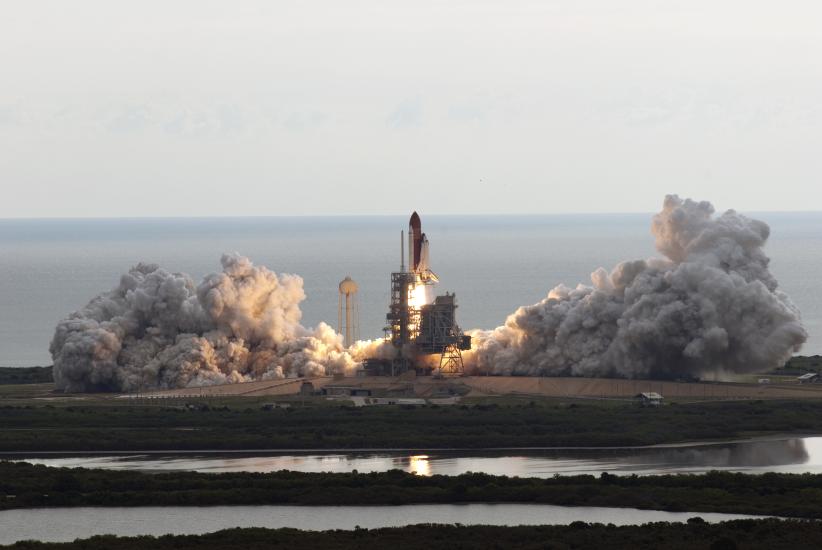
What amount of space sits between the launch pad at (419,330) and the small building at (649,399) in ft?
44.5

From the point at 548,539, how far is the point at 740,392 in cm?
4198

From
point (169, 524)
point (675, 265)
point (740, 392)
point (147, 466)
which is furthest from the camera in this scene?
point (675, 265)

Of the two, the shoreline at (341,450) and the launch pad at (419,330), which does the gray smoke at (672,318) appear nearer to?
the launch pad at (419,330)

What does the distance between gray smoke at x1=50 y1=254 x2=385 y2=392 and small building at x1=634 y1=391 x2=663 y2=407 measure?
17.8 metres

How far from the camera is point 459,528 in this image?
213 ft

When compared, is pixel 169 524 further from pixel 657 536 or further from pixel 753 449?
pixel 753 449

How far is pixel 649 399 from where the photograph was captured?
325ft

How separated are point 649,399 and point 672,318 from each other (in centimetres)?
750

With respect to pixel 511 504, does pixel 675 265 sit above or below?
above

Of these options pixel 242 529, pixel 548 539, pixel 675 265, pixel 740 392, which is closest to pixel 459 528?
pixel 548 539

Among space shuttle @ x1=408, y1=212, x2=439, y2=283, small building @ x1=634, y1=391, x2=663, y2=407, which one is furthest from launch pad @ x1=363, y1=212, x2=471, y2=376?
small building @ x1=634, y1=391, x2=663, y2=407

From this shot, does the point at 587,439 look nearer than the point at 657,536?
No

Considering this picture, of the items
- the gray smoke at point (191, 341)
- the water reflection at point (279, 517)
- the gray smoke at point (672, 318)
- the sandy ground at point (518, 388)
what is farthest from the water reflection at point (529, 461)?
the gray smoke at point (191, 341)

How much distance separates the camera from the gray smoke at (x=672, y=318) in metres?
104
